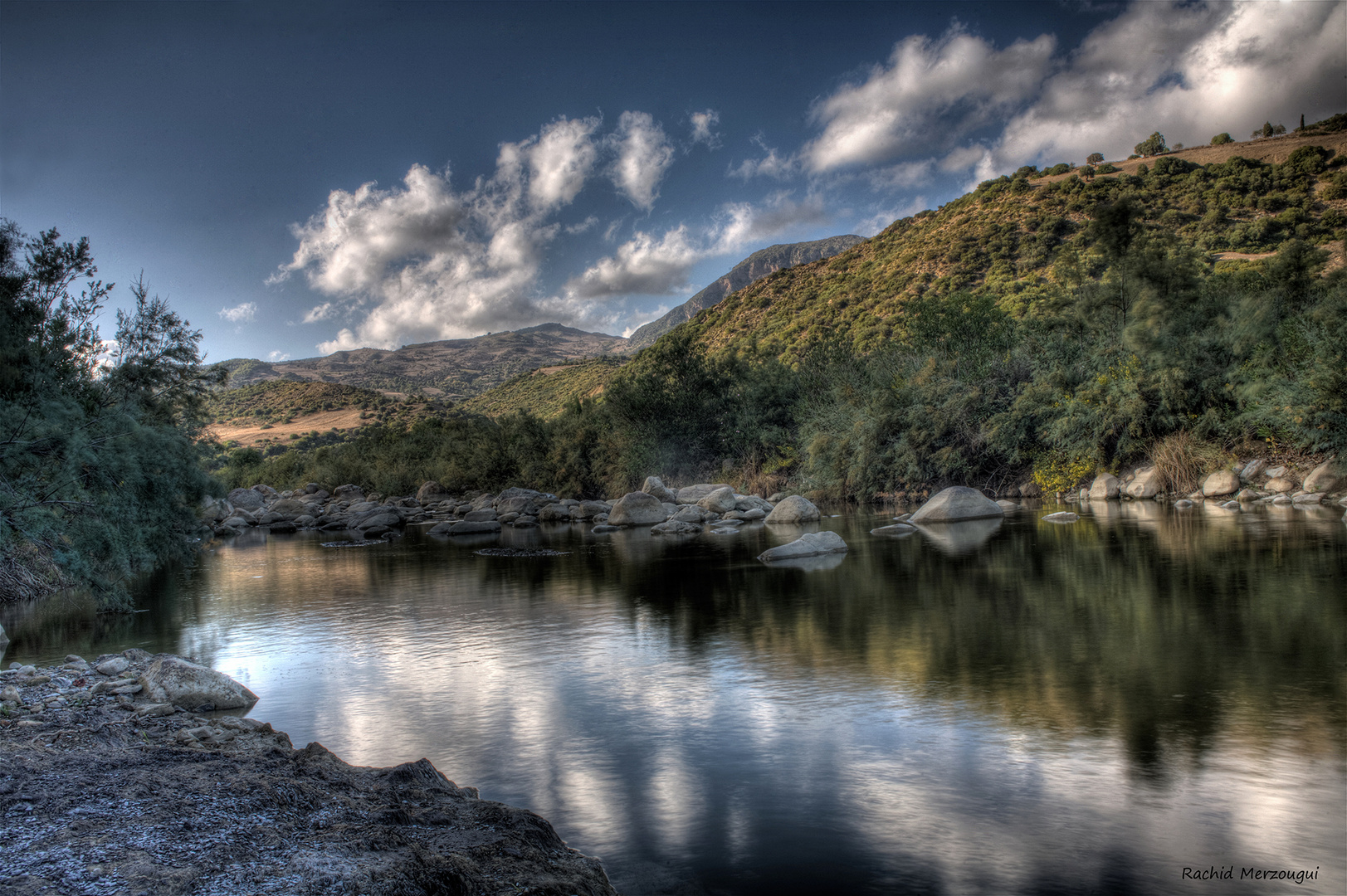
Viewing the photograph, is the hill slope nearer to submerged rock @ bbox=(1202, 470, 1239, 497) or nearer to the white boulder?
submerged rock @ bbox=(1202, 470, 1239, 497)

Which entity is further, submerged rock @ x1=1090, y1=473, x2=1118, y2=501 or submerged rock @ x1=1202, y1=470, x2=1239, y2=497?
submerged rock @ x1=1090, y1=473, x2=1118, y2=501

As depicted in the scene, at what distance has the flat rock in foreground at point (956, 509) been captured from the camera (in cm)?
2312

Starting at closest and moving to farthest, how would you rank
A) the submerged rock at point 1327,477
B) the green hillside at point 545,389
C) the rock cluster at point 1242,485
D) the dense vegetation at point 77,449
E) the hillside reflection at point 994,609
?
the hillside reflection at point 994,609 → the dense vegetation at point 77,449 → the submerged rock at point 1327,477 → the rock cluster at point 1242,485 → the green hillside at point 545,389

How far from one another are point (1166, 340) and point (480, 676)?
2455 cm

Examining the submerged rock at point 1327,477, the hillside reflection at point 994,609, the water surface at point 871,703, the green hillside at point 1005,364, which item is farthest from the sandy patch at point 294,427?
the submerged rock at point 1327,477

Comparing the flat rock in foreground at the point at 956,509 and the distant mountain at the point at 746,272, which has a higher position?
the distant mountain at the point at 746,272

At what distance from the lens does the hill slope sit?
42844 millimetres

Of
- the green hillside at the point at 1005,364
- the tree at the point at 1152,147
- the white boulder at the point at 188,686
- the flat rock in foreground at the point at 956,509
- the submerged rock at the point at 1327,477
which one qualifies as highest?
the tree at the point at 1152,147

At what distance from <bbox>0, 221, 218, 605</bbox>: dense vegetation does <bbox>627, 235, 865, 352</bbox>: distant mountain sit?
10616 centimetres

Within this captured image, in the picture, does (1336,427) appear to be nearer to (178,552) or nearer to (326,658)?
(326,658)

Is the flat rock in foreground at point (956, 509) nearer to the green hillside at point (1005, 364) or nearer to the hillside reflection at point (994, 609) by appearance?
the hillside reflection at point (994, 609)

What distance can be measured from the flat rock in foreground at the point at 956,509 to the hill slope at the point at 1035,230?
683 inches

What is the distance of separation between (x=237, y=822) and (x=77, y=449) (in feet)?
32.7

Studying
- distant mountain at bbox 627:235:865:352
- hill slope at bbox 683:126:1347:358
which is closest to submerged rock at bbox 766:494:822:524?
hill slope at bbox 683:126:1347:358
